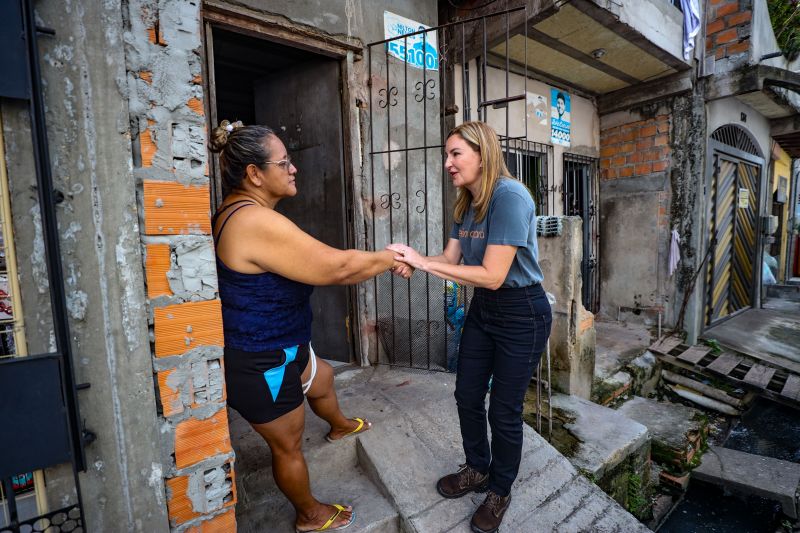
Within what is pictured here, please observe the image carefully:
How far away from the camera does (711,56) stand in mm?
5891

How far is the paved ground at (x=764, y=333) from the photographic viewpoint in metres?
5.95

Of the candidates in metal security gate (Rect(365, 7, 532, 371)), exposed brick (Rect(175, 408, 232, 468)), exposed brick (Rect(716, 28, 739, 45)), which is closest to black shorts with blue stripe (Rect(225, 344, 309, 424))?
exposed brick (Rect(175, 408, 232, 468))

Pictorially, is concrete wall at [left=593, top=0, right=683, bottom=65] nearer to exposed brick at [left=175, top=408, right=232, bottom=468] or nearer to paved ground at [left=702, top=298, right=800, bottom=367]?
paved ground at [left=702, top=298, right=800, bottom=367]

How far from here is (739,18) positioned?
572 centimetres

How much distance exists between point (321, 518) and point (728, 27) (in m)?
7.80

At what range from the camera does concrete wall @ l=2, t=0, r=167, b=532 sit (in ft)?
3.84

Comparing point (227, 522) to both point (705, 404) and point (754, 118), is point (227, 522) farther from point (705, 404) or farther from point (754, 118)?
point (754, 118)

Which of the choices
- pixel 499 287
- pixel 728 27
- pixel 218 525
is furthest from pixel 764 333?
pixel 218 525

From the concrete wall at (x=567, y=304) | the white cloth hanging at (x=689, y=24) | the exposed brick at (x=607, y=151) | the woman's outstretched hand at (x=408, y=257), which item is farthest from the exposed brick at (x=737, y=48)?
the woman's outstretched hand at (x=408, y=257)

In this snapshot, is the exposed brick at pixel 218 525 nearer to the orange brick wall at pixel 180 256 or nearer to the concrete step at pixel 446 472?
the orange brick wall at pixel 180 256

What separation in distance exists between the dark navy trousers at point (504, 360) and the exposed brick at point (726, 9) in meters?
6.67

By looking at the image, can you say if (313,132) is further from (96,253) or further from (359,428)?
(96,253)

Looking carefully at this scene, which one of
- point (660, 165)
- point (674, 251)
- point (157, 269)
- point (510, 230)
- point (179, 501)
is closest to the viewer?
point (157, 269)

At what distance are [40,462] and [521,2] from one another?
460 centimetres
